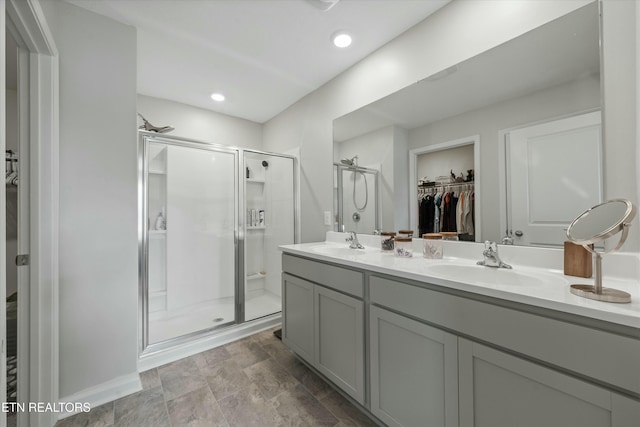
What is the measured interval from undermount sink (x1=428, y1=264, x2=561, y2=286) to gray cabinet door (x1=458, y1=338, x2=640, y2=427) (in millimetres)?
279

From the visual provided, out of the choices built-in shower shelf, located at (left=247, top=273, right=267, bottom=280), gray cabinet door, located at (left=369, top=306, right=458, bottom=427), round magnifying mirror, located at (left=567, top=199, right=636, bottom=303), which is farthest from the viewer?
built-in shower shelf, located at (left=247, top=273, right=267, bottom=280)

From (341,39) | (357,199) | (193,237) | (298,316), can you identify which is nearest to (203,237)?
(193,237)

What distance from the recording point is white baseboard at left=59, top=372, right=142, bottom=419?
1444 millimetres

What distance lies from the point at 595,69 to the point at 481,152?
1.68 ft

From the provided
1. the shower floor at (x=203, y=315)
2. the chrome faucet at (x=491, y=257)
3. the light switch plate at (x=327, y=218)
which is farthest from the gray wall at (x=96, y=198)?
the chrome faucet at (x=491, y=257)

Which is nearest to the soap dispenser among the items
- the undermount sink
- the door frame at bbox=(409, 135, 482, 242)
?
the door frame at bbox=(409, 135, 482, 242)

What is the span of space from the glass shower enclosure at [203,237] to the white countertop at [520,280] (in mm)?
1202

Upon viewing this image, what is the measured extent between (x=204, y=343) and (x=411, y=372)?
1.75 m

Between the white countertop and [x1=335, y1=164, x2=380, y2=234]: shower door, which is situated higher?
[x1=335, y1=164, x2=380, y2=234]: shower door

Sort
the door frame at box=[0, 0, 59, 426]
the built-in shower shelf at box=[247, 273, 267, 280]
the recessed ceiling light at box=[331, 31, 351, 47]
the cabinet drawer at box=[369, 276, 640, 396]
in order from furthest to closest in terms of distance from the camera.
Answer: the built-in shower shelf at box=[247, 273, 267, 280] < the recessed ceiling light at box=[331, 31, 351, 47] < the door frame at box=[0, 0, 59, 426] < the cabinet drawer at box=[369, 276, 640, 396]

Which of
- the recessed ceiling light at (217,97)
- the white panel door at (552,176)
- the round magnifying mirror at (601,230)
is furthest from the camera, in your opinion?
the recessed ceiling light at (217,97)

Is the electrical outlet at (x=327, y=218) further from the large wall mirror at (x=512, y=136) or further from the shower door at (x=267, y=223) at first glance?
the large wall mirror at (x=512, y=136)

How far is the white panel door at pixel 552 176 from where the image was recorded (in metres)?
1.08

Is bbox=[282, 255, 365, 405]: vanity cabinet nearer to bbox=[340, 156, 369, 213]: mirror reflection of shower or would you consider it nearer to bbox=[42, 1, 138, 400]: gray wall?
bbox=[340, 156, 369, 213]: mirror reflection of shower
